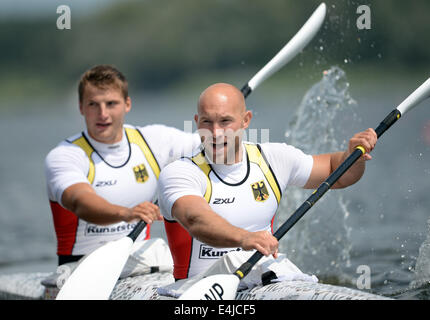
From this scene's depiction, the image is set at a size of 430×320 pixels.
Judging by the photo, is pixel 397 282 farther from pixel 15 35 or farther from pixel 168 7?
pixel 168 7

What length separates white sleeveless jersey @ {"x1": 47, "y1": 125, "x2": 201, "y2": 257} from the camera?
6137 millimetres

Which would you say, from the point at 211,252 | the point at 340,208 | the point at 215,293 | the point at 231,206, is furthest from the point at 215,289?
the point at 340,208

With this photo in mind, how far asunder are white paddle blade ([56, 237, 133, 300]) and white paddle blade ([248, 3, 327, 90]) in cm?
216

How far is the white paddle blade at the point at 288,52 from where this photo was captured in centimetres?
695

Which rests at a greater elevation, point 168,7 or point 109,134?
point 168,7

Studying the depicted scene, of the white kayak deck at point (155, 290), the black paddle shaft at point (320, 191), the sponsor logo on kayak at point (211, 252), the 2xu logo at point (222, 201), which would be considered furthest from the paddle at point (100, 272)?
the black paddle shaft at point (320, 191)

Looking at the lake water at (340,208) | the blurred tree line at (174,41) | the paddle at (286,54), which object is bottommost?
the lake water at (340,208)

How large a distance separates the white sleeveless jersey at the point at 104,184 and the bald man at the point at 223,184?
4.46 ft

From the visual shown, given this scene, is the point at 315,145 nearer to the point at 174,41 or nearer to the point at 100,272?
the point at 100,272

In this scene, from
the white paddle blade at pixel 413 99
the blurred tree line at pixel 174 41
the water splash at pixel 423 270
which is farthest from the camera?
the blurred tree line at pixel 174 41

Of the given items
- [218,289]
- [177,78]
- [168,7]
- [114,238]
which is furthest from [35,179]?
[168,7]

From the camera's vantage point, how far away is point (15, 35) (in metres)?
67.5

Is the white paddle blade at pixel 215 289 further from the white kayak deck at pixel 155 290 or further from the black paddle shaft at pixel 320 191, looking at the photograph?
the black paddle shaft at pixel 320 191
